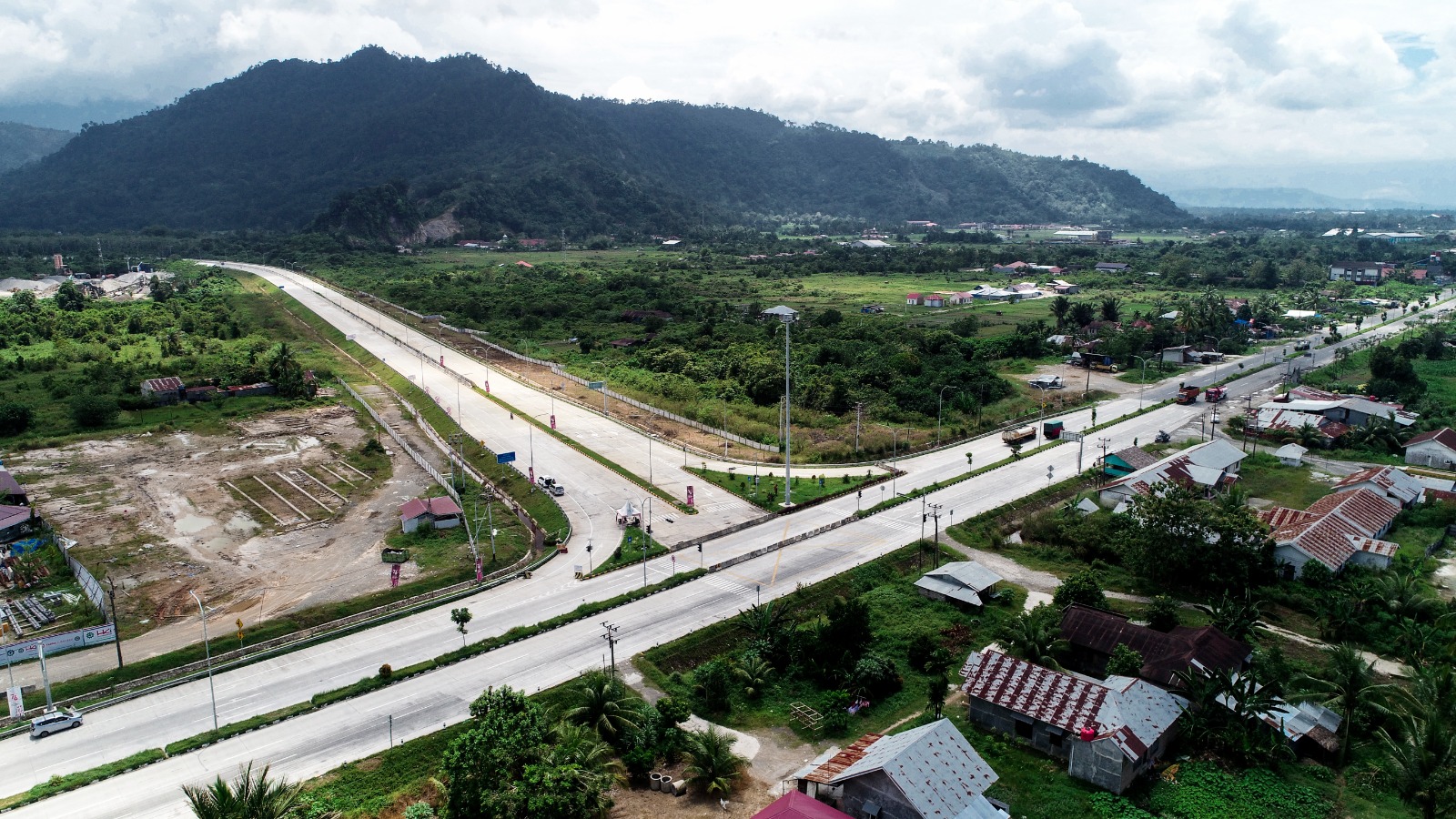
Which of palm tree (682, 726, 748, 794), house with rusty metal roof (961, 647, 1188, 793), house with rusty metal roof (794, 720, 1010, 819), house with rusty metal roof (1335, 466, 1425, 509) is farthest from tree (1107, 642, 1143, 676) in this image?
house with rusty metal roof (1335, 466, 1425, 509)

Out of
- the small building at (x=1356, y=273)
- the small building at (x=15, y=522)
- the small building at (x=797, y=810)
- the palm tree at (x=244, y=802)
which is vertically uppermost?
the small building at (x=1356, y=273)

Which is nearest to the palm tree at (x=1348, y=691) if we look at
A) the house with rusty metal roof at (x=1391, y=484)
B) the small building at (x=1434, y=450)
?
the house with rusty metal roof at (x=1391, y=484)

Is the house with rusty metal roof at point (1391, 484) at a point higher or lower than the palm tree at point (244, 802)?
lower

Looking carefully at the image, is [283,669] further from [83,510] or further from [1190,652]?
[1190,652]

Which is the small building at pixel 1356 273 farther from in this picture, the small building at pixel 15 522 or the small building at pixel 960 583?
the small building at pixel 15 522

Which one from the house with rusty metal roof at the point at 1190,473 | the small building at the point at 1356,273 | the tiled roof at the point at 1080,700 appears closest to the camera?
the tiled roof at the point at 1080,700

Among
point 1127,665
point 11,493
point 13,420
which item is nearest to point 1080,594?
point 1127,665

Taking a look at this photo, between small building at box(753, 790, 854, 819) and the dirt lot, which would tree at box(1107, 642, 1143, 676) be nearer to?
small building at box(753, 790, 854, 819)

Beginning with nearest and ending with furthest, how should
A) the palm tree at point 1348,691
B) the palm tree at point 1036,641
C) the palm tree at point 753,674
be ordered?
the palm tree at point 1348,691 < the palm tree at point 753,674 < the palm tree at point 1036,641
